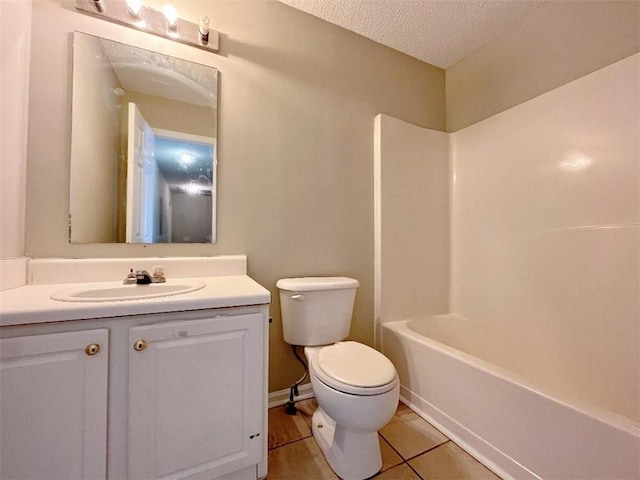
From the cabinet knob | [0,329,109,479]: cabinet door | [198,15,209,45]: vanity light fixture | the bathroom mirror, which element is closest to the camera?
[0,329,109,479]: cabinet door

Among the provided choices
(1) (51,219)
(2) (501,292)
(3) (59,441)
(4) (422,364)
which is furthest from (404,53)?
(3) (59,441)

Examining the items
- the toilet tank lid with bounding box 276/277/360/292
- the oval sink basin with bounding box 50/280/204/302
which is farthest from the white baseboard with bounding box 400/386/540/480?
the oval sink basin with bounding box 50/280/204/302

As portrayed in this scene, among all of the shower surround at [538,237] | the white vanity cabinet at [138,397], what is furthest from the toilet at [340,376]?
the shower surround at [538,237]

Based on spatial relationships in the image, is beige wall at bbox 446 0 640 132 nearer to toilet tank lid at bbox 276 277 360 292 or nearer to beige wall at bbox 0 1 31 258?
toilet tank lid at bbox 276 277 360 292

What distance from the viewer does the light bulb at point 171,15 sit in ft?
4.08

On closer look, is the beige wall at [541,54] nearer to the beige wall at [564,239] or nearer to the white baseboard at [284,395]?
the beige wall at [564,239]

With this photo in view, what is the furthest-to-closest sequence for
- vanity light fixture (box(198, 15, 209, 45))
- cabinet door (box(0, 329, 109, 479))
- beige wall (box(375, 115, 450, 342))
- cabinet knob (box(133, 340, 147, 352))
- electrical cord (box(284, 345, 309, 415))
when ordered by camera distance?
beige wall (box(375, 115, 450, 342)), electrical cord (box(284, 345, 309, 415)), vanity light fixture (box(198, 15, 209, 45)), cabinet knob (box(133, 340, 147, 352)), cabinet door (box(0, 329, 109, 479))

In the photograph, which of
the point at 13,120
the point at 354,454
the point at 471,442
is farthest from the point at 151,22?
the point at 471,442

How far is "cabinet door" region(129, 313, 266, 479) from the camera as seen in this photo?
814mm

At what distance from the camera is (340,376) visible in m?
1.05

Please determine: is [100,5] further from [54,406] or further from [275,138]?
[54,406]

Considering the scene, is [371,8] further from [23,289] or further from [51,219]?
[23,289]

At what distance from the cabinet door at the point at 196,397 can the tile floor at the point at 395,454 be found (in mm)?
261

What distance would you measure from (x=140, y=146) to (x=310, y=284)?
107 centimetres
